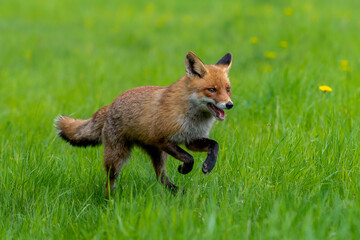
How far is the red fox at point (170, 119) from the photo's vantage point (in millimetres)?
4781

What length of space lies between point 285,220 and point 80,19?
1655cm

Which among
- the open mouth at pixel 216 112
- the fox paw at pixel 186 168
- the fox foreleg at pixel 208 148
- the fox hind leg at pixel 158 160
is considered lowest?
the fox hind leg at pixel 158 160

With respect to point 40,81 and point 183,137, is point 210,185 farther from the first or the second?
point 40,81

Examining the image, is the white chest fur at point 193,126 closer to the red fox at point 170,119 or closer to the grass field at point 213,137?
the red fox at point 170,119

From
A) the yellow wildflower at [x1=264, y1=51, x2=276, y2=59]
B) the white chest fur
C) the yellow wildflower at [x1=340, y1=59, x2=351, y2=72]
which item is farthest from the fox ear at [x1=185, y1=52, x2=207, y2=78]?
the yellow wildflower at [x1=264, y1=51, x2=276, y2=59]

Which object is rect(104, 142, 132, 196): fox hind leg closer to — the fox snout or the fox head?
the fox head

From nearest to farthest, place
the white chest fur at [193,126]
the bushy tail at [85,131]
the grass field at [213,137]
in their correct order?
the grass field at [213,137], the white chest fur at [193,126], the bushy tail at [85,131]

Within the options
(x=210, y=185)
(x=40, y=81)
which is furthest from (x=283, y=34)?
(x=210, y=185)

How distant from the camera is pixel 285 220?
11.1ft

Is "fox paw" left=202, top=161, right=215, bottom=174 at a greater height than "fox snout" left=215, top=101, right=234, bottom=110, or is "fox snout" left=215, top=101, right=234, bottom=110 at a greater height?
"fox snout" left=215, top=101, right=234, bottom=110

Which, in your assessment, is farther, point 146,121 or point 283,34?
point 283,34

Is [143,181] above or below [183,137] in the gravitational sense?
below

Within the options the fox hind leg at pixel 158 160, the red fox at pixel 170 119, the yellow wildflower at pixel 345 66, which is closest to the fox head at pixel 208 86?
the red fox at pixel 170 119

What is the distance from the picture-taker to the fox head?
4703 mm
